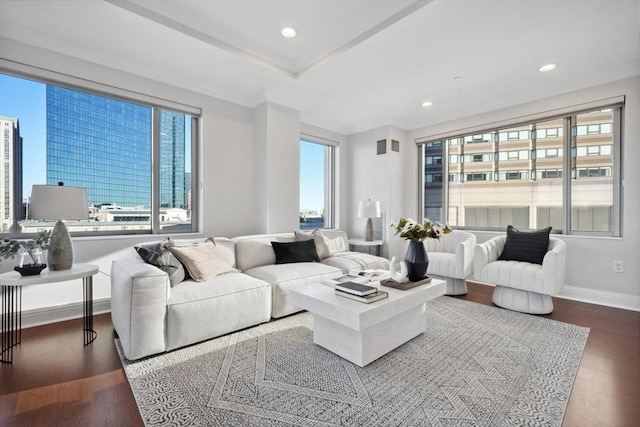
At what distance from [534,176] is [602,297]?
5.28 feet

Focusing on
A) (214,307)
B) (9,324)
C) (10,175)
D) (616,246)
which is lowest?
(9,324)

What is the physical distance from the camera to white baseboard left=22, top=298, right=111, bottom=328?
2559 mm

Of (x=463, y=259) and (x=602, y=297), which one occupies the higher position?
(x=463, y=259)

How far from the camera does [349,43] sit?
107 inches

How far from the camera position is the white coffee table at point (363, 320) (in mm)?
1882

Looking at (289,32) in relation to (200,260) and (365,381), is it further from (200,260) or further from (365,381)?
(365,381)

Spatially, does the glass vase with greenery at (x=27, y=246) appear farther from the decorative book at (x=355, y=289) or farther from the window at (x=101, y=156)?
the decorative book at (x=355, y=289)

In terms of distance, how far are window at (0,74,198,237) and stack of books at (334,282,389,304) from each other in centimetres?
219

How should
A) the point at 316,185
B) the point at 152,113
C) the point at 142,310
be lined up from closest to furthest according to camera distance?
1. the point at 142,310
2. the point at 152,113
3. the point at 316,185

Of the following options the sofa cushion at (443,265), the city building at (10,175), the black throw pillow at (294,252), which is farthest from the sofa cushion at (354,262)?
the city building at (10,175)

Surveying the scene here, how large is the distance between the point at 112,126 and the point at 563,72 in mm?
4907

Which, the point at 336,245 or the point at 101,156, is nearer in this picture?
the point at 101,156

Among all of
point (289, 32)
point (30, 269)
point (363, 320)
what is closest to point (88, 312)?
point (30, 269)

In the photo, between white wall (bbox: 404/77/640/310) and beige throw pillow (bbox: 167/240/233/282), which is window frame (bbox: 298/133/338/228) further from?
white wall (bbox: 404/77/640/310)
